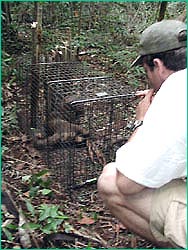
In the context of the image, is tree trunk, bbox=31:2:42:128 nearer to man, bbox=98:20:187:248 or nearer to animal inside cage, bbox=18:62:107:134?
animal inside cage, bbox=18:62:107:134

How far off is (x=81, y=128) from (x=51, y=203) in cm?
52

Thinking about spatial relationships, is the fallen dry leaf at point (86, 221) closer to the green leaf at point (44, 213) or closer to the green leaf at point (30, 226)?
the green leaf at point (44, 213)

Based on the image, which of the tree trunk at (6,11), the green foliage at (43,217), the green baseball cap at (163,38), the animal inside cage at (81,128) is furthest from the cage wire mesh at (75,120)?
the tree trunk at (6,11)

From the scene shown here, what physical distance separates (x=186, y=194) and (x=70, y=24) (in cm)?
316

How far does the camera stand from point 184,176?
1.60 metres

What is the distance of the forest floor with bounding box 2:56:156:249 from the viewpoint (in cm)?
178

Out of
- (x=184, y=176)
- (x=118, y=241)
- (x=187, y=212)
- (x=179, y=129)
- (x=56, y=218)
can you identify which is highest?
(x=179, y=129)

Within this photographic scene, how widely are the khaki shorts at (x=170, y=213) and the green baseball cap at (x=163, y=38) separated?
1.63 ft

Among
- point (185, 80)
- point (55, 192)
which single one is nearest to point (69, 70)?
point (55, 192)

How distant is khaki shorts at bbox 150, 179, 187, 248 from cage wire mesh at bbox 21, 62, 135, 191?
2.49 feet

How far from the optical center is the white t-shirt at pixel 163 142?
1465 mm

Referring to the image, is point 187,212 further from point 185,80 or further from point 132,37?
point 132,37

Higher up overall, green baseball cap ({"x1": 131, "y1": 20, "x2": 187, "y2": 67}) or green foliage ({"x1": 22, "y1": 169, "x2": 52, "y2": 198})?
green baseball cap ({"x1": 131, "y1": 20, "x2": 187, "y2": 67})

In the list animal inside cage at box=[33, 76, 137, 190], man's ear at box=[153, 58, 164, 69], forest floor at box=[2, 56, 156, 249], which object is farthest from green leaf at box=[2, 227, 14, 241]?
man's ear at box=[153, 58, 164, 69]
